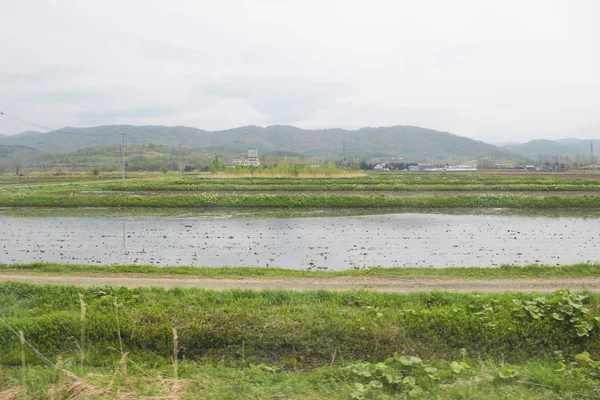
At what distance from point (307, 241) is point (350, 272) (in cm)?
691

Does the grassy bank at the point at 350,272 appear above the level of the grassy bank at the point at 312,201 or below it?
below

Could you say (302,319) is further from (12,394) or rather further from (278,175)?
(278,175)

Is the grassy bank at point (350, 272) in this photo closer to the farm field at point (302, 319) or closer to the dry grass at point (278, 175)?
the farm field at point (302, 319)

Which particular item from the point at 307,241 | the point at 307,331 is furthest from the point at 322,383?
the point at 307,241

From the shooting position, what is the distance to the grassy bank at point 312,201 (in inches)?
1357

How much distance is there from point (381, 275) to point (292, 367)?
5951 mm


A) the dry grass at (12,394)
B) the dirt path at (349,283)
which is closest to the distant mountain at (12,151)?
the dirt path at (349,283)

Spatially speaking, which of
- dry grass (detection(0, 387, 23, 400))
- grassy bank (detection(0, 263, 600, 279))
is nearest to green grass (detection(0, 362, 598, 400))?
dry grass (detection(0, 387, 23, 400))

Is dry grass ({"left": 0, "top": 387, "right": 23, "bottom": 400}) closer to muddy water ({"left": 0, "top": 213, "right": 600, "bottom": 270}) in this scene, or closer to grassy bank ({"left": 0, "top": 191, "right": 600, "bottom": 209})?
muddy water ({"left": 0, "top": 213, "right": 600, "bottom": 270})

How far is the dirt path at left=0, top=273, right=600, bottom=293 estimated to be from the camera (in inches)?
444

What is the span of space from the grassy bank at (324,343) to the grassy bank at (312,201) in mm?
25267

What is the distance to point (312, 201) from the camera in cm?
3525

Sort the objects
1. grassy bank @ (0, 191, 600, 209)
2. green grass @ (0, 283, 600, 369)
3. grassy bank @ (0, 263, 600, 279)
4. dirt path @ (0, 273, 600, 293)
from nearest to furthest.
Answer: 1. green grass @ (0, 283, 600, 369)
2. dirt path @ (0, 273, 600, 293)
3. grassy bank @ (0, 263, 600, 279)
4. grassy bank @ (0, 191, 600, 209)

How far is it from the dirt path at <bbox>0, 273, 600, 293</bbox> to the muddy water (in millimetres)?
3069
